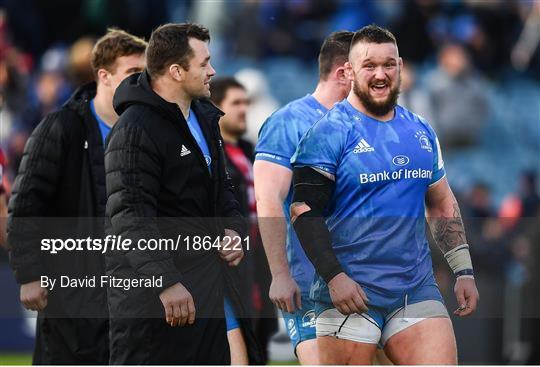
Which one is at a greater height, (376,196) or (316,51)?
(316,51)

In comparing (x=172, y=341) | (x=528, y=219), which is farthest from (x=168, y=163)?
(x=528, y=219)

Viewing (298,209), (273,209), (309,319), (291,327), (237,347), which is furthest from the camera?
(237,347)

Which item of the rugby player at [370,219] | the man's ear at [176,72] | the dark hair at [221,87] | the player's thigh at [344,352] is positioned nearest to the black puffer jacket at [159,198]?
the man's ear at [176,72]

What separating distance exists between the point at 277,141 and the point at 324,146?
78 cm

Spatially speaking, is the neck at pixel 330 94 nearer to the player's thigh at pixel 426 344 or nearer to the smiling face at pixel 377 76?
the smiling face at pixel 377 76

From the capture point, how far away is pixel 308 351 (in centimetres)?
692

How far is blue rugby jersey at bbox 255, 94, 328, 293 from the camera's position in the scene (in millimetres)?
6926

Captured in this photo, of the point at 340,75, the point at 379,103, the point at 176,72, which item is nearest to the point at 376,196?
the point at 379,103

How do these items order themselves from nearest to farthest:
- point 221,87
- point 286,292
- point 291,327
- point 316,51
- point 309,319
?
point 286,292 < point 309,319 < point 291,327 < point 221,87 < point 316,51

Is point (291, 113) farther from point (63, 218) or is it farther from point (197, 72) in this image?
point (63, 218)

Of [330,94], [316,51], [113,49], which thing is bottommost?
[330,94]

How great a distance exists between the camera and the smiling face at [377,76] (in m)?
Answer: 6.20

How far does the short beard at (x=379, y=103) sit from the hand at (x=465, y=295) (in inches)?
35.7

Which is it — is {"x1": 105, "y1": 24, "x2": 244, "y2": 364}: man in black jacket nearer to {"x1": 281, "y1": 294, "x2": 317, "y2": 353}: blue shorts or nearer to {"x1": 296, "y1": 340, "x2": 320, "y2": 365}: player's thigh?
{"x1": 281, "y1": 294, "x2": 317, "y2": 353}: blue shorts
